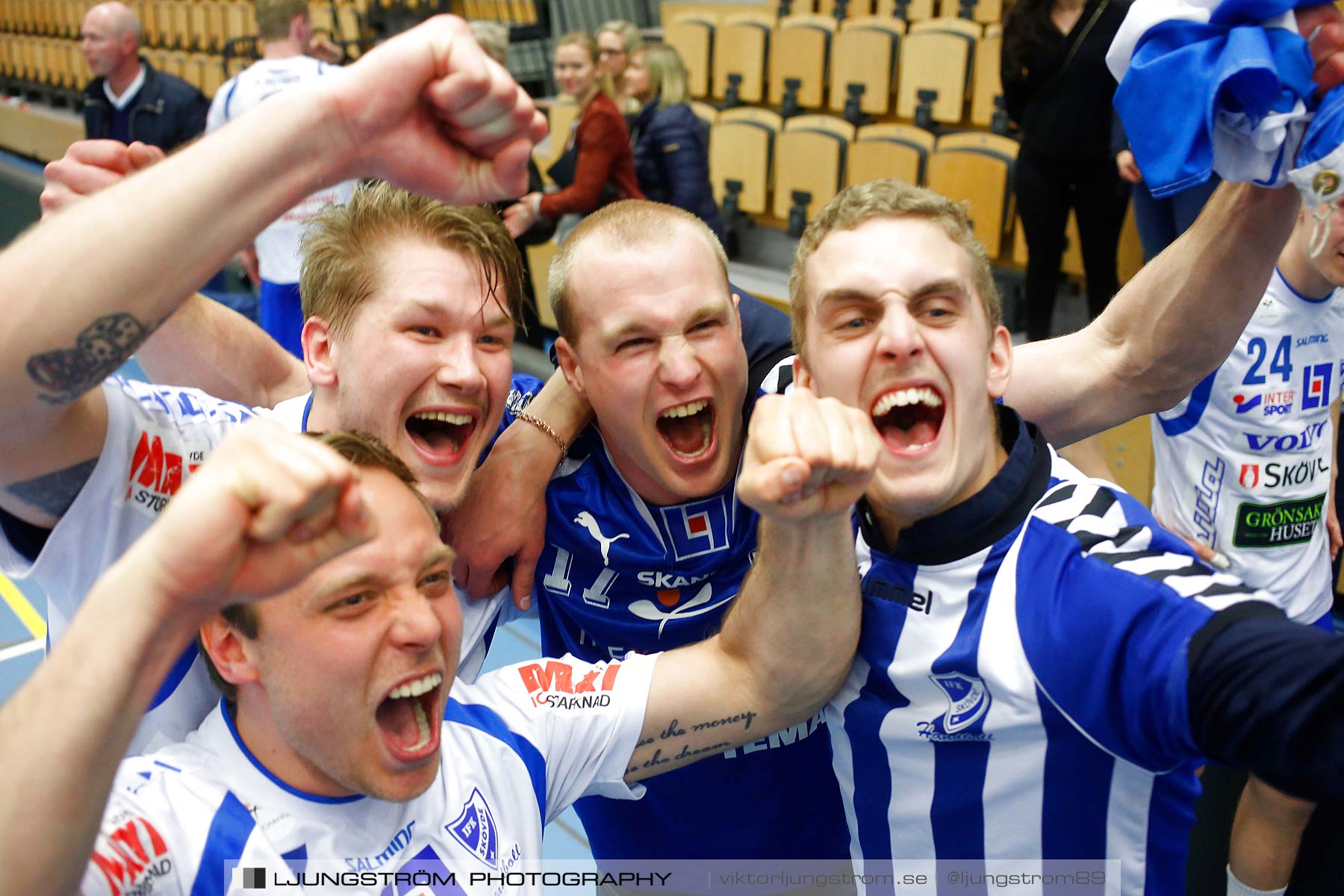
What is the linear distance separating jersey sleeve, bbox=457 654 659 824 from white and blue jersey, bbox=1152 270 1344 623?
237 cm

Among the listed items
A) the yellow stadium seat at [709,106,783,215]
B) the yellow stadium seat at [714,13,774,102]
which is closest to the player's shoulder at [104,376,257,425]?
the yellow stadium seat at [709,106,783,215]

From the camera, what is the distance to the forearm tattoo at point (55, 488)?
66.9 inches

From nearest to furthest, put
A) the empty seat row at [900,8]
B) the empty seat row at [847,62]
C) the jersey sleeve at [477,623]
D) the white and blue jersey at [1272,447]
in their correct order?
the jersey sleeve at [477,623], the white and blue jersey at [1272,447], the empty seat row at [847,62], the empty seat row at [900,8]

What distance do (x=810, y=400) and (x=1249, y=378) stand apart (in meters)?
2.47

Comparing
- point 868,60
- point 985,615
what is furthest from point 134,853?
point 868,60

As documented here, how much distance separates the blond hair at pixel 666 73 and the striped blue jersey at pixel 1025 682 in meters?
5.05

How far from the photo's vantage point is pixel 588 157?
20.6 feet

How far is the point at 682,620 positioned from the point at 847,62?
6.53m

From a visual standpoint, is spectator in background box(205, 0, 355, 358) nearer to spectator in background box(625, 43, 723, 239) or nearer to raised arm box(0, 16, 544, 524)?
spectator in background box(625, 43, 723, 239)

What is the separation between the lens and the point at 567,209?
6359mm

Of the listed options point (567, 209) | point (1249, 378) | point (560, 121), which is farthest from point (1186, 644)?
point (560, 121)

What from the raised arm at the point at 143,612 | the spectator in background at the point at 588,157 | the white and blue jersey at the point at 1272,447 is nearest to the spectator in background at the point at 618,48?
the spectator in background at the point at 588,157

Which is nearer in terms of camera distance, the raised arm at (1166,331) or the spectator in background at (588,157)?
the raised arm at (1166,331)

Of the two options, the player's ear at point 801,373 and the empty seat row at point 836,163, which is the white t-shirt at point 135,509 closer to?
the player's ear at point 801,373
